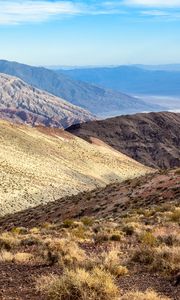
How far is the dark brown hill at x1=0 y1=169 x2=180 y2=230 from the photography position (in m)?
34.1

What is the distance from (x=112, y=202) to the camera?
3741cm

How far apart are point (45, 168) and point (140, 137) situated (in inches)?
4436

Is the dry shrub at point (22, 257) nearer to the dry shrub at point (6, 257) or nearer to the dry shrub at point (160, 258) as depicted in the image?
the dry shrub at point (6, 257)

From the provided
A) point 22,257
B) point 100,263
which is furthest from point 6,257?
point 100,263

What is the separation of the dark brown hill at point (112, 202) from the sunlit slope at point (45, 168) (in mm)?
9714

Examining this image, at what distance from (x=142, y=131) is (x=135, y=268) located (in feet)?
575

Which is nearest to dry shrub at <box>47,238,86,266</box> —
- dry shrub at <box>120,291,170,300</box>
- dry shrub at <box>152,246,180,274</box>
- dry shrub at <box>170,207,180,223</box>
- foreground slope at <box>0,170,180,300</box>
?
foreground slope at <box>0,170,180,300</box>

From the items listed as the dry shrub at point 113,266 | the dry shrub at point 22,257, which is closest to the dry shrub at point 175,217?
→ the dry shrub at point 22,257

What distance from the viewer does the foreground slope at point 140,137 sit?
166 meters

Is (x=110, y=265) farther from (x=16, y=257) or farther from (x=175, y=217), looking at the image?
(x=175, y=217)

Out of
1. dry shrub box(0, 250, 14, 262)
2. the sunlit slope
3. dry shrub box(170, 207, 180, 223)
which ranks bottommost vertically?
the sunlit slope

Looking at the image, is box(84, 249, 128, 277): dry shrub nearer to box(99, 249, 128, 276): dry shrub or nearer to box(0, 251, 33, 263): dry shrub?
box(99, 249, 128, 276): dry shrub

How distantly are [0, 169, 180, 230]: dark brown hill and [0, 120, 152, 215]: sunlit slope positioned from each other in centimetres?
971

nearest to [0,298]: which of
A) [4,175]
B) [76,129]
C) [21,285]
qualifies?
[21,285]
